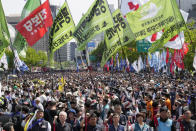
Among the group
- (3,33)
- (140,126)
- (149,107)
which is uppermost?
(3,33)

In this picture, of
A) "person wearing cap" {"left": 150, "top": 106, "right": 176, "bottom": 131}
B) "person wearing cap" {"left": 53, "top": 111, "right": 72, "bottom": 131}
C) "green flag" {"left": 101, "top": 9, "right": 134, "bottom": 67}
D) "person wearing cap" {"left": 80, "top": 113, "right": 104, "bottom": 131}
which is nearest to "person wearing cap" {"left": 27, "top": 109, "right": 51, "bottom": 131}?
"person wearing cap" {"left": 53, "top": 111, "right": 72, "bottom": 131}

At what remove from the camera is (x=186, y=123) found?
237 inches

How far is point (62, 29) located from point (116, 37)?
1.94 m

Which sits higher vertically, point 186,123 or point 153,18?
point 153,18

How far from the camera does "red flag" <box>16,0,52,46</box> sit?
10.4m

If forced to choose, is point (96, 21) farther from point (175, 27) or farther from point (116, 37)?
point (175, 27)

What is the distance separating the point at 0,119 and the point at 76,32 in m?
3.76

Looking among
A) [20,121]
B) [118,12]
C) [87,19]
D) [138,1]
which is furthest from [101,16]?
[138,1]

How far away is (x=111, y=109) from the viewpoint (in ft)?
25.3

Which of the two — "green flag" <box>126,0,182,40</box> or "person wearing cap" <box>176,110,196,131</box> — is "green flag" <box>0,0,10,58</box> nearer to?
"green flag" <box>126,0,182,40</box>

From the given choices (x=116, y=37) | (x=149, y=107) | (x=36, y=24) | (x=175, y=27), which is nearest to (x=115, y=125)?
(x=149, y=107)

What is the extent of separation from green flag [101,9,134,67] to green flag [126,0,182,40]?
59 centimetres

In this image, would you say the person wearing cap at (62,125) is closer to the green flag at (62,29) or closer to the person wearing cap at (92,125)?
the person wearing cap at (92,125)

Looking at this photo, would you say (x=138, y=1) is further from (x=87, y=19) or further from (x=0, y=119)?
(x=0, y=119)
